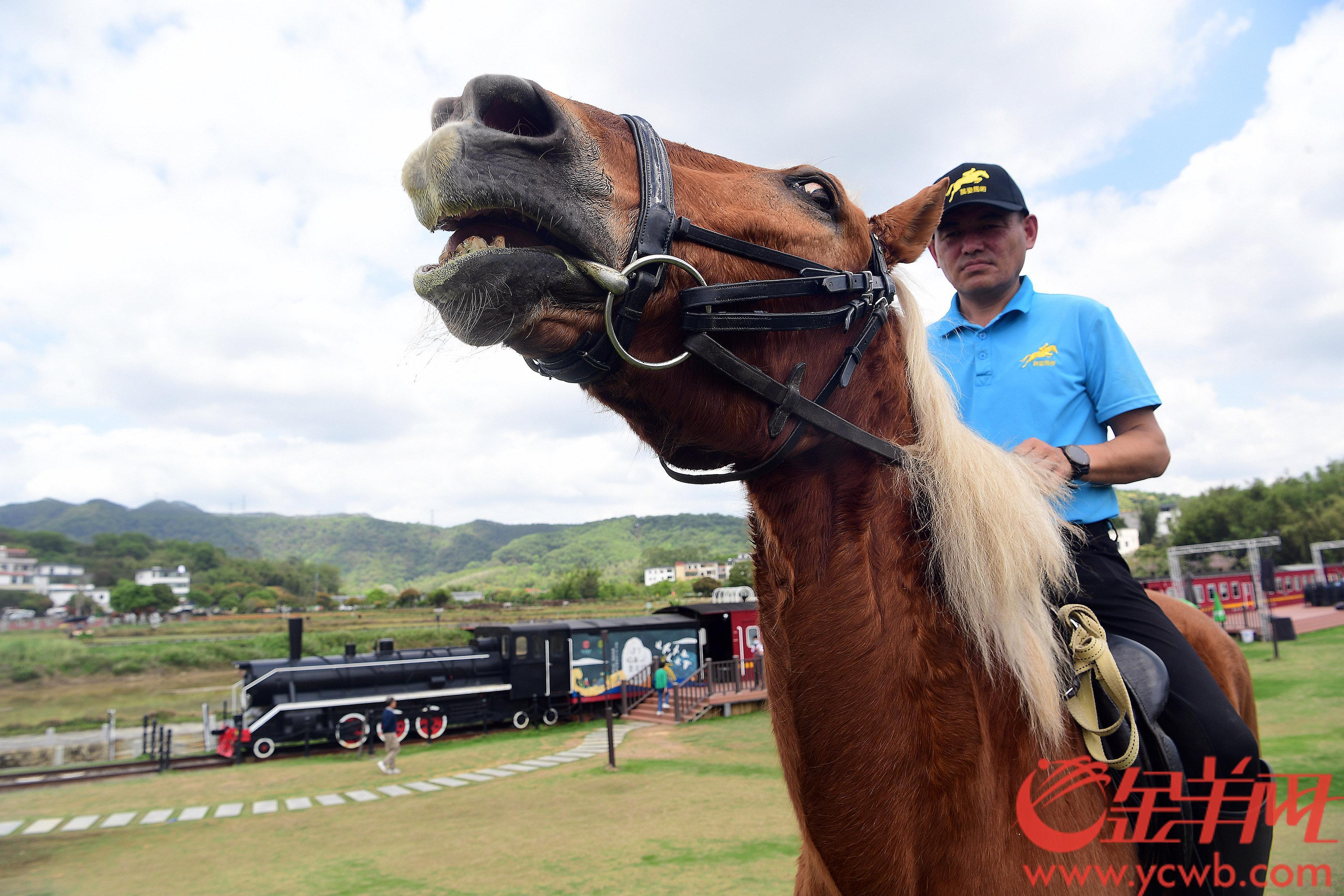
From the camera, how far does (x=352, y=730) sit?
61.3 feet

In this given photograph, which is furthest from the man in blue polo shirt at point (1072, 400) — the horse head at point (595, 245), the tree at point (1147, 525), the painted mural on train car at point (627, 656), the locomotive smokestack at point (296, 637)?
the tree at point (1147, 525)

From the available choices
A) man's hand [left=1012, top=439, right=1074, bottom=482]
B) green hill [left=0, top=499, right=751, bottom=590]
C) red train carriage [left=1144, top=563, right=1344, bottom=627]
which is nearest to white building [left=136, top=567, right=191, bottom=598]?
green hill [left=0, top=499, right=751, bottom=590]

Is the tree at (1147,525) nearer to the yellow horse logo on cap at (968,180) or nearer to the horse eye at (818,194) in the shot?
the yellow horse logo on cap at (968,180)

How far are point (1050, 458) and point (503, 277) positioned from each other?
1782 millimetres

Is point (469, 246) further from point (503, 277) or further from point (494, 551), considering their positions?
point (494, 551)

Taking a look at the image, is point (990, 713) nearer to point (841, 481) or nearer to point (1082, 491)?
point (841, 481)

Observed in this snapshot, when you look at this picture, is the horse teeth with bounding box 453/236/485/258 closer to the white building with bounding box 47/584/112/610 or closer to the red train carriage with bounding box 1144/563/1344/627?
the red train carriage with bounding box 1144/563/1344/627

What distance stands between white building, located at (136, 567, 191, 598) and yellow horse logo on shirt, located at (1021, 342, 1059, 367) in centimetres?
11322

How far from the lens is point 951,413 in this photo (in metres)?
1.89

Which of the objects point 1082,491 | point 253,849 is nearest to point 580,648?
point 253,849

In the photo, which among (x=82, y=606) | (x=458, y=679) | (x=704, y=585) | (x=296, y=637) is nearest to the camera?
(x=458, y=679)

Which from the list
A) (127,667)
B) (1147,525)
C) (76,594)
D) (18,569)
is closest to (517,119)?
(127,667)

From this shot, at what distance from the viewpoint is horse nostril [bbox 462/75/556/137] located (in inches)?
51.4

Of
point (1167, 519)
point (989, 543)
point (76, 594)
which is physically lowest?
point (76, 594)
